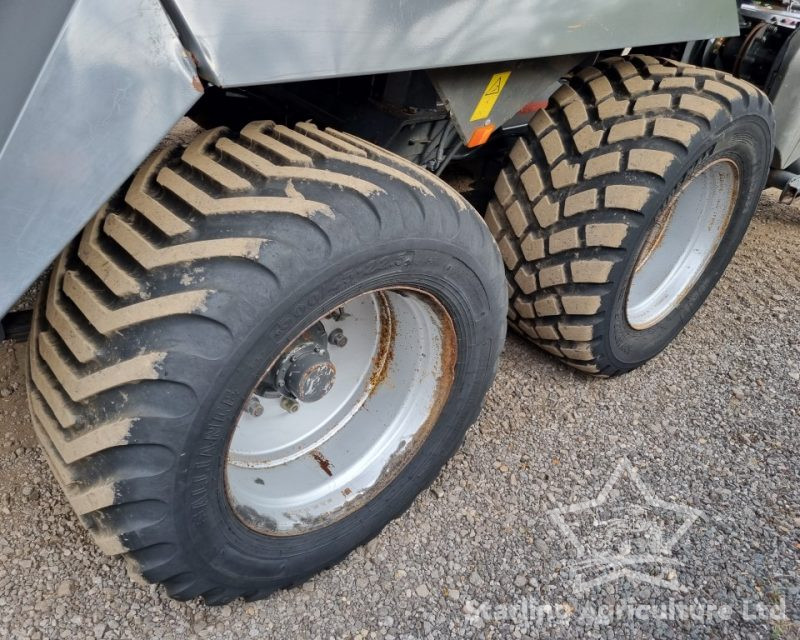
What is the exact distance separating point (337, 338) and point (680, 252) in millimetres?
1532

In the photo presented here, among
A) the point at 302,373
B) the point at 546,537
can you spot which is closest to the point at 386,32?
the point at 302,373

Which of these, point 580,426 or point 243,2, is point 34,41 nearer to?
point 243,2

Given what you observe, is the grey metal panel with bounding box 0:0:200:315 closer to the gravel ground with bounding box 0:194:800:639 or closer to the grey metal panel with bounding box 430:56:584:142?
the grey metal panel with bounding box 430:56:584:142

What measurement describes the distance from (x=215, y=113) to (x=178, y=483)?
145cm

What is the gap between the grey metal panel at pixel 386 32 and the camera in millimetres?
1011

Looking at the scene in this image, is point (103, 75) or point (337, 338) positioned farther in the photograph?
point (337, 338)

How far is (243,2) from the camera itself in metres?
1.02

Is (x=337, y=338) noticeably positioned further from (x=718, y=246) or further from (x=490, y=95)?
(x=718, y=246)

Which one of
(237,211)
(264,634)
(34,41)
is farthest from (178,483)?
(34,41)

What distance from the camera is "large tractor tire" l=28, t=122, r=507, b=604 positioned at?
115 centimetres

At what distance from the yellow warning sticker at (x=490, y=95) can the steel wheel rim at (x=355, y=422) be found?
0.46 metres

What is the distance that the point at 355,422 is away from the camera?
6.12 feet

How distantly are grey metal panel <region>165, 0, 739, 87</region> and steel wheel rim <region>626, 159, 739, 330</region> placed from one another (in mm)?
976

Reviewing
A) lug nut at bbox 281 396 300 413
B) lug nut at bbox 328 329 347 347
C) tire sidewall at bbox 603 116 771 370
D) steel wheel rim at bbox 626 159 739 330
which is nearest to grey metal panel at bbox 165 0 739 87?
tire sidewall at bbox 603 116 771 370
